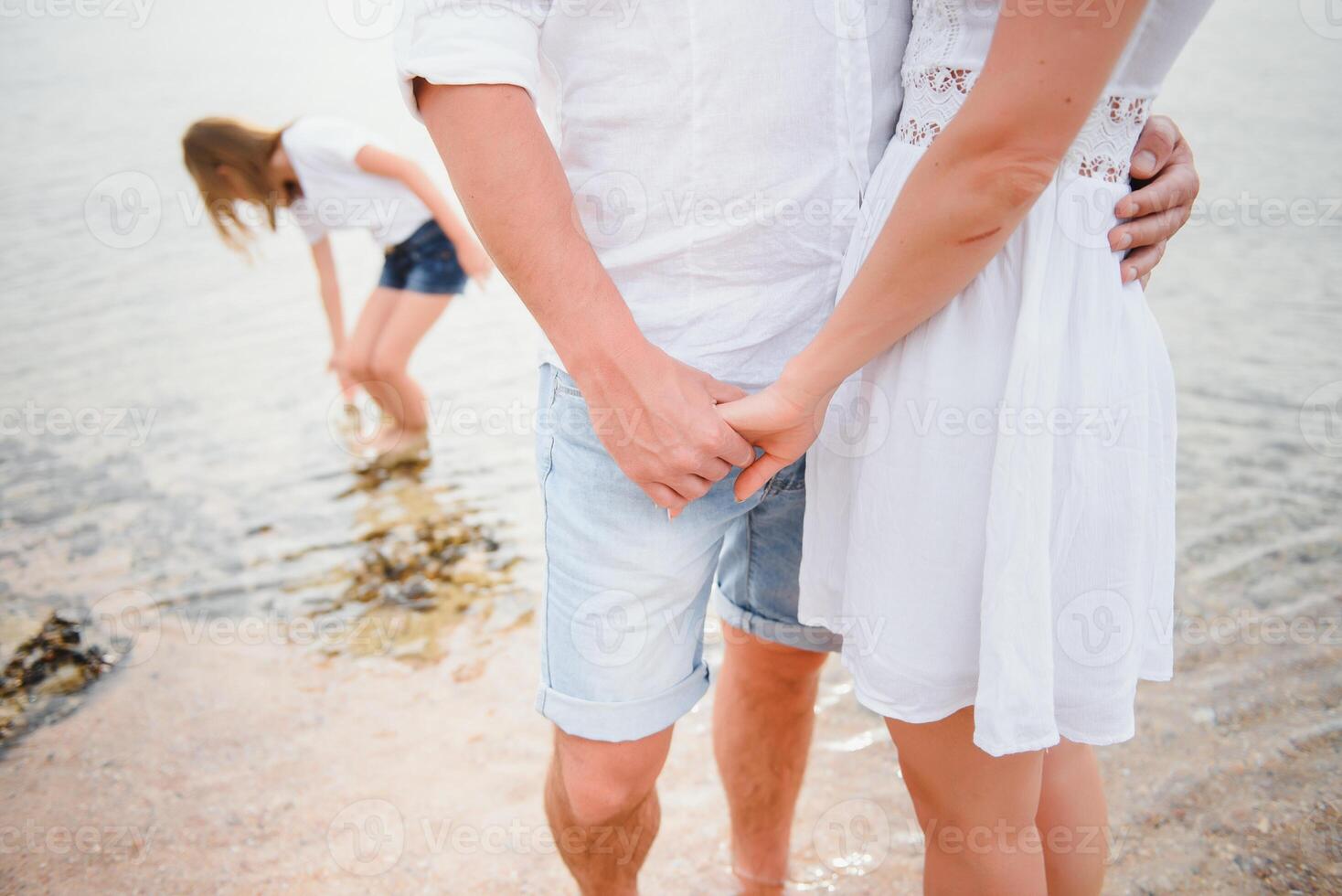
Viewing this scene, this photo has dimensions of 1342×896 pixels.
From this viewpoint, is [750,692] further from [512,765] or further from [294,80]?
[294,80]

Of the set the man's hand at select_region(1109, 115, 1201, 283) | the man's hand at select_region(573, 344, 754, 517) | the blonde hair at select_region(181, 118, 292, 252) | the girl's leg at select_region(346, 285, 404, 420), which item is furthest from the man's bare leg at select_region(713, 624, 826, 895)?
the blonde hair at select_region(181, 118, 292, 252)

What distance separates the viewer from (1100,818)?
4.70 ft

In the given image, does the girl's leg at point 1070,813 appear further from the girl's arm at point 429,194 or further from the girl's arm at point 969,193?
the girl's arm at point 429,194

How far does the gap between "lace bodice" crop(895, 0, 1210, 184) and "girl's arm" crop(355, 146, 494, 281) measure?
328 centimetres

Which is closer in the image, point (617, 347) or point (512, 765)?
point (617, 347)

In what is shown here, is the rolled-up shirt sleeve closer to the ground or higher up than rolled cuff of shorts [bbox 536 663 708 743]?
higher up

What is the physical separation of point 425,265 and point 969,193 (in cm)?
382

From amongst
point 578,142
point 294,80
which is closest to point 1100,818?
point 578,142

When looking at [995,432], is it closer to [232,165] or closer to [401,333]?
[401,333]

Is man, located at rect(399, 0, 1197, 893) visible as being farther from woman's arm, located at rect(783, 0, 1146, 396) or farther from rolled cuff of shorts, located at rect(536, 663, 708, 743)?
woman's arm, located at rect(783, 0, 1146, 396)

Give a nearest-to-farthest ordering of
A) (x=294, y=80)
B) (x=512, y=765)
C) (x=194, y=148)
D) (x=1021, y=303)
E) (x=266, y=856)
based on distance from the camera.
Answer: (x=1021, y=303) → (x=266, y=856) → (x=512, y=765) → (x=194, y=148) → (x=294, y=80)

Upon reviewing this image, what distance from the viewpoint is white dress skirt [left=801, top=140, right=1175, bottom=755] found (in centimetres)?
114

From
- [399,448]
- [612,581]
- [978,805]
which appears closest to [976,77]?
[612,581]

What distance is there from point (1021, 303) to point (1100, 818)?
2.80 feet
